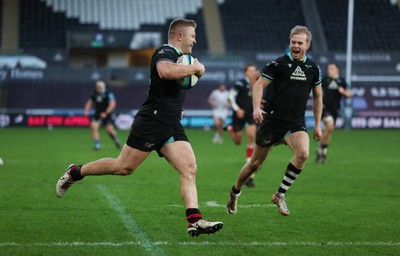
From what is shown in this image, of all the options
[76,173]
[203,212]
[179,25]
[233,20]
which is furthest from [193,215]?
[233,20]

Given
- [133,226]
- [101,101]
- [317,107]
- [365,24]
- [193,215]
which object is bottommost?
[101,101]

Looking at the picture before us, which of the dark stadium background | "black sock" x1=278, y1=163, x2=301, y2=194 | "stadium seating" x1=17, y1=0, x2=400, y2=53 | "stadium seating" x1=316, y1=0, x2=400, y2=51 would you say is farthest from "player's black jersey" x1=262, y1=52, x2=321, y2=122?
"stadium seating" x1=316, y1=0, x2=400, y2=51

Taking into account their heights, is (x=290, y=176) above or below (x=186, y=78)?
below

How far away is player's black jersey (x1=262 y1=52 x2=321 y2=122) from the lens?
958 centimetres

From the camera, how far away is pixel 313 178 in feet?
48.2

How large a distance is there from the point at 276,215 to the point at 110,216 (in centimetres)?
206

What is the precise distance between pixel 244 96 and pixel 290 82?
6355mm

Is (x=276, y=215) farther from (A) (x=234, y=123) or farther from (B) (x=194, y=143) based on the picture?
(B) (x=194, y=143)

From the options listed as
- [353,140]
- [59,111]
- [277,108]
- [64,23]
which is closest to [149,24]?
[64,23]

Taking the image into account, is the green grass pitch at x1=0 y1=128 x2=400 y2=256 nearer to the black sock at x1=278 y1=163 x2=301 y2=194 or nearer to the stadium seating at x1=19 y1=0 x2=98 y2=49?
the black sock at x1=278 y1=163 x2=301 y2=194

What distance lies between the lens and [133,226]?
858cm

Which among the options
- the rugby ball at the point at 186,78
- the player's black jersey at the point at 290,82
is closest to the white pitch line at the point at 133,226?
the rugby ball at the point at 186,78

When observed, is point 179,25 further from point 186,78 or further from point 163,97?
point 163,97

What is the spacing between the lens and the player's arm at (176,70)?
7.30m
